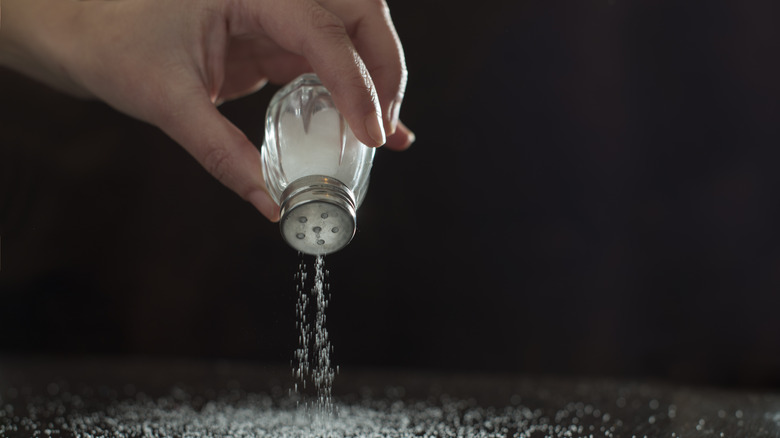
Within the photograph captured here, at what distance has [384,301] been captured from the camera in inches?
61.1

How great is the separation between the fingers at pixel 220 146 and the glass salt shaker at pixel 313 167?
0.06 ft

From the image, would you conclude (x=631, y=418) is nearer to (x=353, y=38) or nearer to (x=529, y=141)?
Answer: (x=353, y=38)

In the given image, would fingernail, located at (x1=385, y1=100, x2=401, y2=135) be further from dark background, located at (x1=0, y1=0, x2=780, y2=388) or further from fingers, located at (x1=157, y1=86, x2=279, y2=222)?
dark background, located at (x1=0, y1=0, x2=780, y2=388)

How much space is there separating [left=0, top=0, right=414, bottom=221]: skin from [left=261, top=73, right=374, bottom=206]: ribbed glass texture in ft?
0.07

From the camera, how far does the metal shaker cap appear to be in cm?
54

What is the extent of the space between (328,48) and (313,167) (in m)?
0.13

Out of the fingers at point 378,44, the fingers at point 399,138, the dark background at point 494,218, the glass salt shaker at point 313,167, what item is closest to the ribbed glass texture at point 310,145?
the glass salt shaker at point 313,167

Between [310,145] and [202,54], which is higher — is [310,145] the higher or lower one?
the lower one

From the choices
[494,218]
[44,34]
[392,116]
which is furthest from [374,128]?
[494,218]

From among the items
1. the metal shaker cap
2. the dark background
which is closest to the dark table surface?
the metal shaker cap

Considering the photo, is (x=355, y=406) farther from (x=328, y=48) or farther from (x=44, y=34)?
(x=44, y=34)

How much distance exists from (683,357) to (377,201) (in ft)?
2.57

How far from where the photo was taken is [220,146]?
0.68 metres

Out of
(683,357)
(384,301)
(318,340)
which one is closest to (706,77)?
(683,357)
